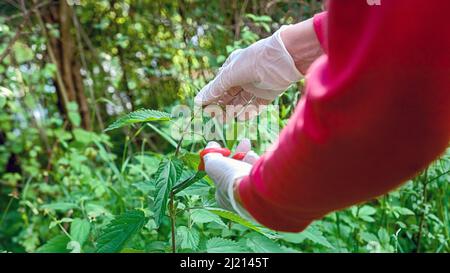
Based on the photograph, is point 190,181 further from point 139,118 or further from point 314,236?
point 314,236

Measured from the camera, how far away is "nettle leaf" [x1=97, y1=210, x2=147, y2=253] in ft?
2.92

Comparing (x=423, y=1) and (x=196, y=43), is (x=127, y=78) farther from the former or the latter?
(x=423, y=1)

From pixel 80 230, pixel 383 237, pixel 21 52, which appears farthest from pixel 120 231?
pixel 21 52

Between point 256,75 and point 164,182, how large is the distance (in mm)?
203

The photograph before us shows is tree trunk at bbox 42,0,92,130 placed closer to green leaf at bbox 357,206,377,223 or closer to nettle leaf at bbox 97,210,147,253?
green leaf at bbox 357,206,377,223

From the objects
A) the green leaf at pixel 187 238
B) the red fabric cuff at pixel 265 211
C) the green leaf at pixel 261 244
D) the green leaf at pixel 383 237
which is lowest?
the green leaf at pixel 383 237

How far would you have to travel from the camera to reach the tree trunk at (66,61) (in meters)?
2.63

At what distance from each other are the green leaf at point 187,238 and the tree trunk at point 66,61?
5.71 feet

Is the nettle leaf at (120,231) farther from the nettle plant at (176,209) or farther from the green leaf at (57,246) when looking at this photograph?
the green leaf at (57,246)

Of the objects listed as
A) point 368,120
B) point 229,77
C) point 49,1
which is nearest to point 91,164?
point 49,1

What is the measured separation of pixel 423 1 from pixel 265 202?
24cm

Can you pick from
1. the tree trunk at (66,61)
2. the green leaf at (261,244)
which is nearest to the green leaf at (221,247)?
the green leaf at (261,244)

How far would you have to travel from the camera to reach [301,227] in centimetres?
63

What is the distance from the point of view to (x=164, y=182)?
2.74 feet
